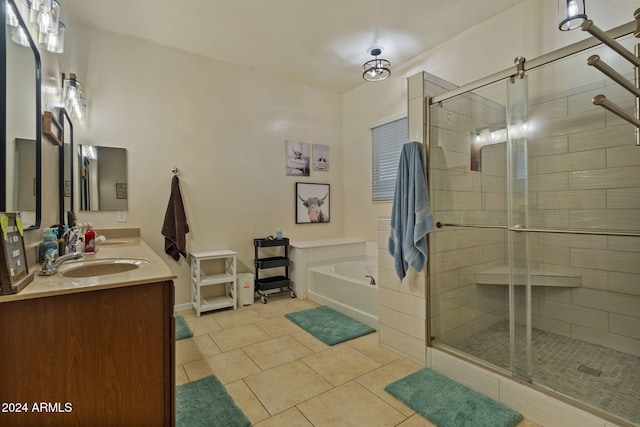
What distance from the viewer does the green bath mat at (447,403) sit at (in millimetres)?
1614

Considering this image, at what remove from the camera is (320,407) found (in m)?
1.77

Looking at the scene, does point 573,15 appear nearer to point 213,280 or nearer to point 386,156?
point 386,156

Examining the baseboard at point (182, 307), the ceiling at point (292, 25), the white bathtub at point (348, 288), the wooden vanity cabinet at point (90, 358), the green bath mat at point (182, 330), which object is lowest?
the green bath mat at point (182, 330)

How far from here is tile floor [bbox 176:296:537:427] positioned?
170cm

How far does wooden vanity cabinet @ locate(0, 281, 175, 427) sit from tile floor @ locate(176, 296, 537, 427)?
28.9 inches

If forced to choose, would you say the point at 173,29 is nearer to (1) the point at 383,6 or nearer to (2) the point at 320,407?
(1) the point at 383,6

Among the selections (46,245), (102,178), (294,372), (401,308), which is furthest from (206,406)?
(102,178)

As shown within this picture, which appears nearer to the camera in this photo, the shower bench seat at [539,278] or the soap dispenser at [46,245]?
the soap dispenser at [46,245]

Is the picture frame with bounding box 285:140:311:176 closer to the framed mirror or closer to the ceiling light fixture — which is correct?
the ceiling light fixture

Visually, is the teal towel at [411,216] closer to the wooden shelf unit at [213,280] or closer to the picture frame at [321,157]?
the wooden shelf unit at [213,280]

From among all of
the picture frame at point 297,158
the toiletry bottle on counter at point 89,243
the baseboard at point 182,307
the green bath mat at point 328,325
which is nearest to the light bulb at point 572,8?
the green bath mat at point 328,325

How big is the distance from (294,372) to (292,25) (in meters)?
3.22

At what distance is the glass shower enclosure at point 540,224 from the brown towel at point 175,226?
2.59 m

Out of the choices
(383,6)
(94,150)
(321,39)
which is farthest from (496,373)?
(94,150)
